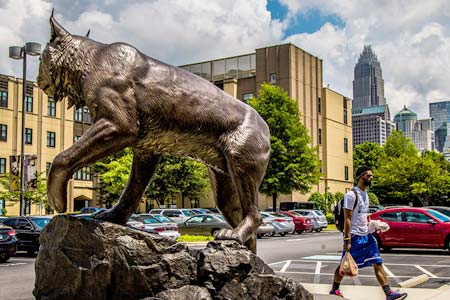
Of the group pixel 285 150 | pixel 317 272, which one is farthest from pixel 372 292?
pixel 285 150

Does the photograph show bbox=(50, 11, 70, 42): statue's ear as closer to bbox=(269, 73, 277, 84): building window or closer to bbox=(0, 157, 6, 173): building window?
bbox=(0, 157, 6, 173): building window

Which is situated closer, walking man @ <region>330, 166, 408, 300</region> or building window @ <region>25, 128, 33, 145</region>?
walking man @ <region>330, 166, 408, 300</region>

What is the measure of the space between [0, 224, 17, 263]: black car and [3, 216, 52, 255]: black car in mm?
1705

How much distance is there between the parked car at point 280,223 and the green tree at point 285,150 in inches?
380

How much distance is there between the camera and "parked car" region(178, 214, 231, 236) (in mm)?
26141

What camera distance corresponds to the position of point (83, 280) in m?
4.46

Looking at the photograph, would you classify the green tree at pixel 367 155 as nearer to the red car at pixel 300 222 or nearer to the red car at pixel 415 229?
the red car at pixel 300 222

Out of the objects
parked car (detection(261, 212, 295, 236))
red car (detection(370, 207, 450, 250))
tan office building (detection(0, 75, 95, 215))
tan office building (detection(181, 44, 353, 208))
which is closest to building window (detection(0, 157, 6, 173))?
tan office building (detection(0, 75, 95, 215))

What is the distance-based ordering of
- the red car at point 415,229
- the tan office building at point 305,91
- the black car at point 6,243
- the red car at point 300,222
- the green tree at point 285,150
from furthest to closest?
the tan office building at point 305,91, the green tree at point 285,150, the red car at point 300,222, the red car at point 415,229, the black car at point 6,243

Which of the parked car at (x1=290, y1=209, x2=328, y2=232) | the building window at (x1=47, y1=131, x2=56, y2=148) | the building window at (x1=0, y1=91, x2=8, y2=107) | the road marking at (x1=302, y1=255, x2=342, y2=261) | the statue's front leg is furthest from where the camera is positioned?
the building window at (x1=47, y1=131, x2=56, y2=148)

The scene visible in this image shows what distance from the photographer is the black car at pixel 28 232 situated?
19.3 metres

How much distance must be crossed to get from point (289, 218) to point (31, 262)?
54.2 ft

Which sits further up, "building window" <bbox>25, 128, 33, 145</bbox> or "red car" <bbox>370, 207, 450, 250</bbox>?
"building window" <bbox>25, 128, 33, 145</bbox>

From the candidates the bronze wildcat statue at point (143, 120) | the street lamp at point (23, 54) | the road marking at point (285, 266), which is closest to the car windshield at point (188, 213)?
the street lamp at point (23, 54)
